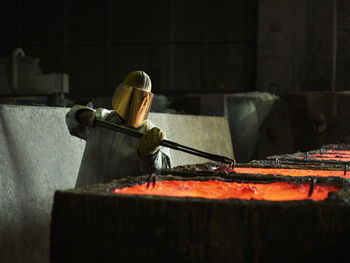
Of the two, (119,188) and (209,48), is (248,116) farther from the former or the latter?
(119,188)

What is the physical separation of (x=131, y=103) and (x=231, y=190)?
152 cm

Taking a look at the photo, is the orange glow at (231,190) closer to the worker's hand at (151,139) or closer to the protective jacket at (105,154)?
the worker's hand at (151,139)

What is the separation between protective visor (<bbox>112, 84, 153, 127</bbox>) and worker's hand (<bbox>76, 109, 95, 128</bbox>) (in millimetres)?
180

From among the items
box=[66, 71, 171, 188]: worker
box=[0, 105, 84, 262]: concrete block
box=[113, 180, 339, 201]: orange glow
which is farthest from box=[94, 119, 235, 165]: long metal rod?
box=[113, 180, 339, 201]: orange glow

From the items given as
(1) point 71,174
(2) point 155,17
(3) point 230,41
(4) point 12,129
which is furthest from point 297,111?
(4) point 12,129

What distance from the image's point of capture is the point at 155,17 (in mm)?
10539

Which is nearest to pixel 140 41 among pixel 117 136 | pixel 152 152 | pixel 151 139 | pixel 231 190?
pixel 117 136

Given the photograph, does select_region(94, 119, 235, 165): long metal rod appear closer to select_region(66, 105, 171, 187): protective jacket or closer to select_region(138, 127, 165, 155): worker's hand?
select_region(138, 127, 165, 155): worker's hand

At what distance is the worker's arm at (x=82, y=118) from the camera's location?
290 centimetres

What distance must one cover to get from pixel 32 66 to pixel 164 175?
20.9 feet

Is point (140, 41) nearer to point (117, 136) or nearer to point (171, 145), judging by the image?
point (117, 136)

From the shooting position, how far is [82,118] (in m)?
2.92

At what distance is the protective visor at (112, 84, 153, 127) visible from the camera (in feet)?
9.73

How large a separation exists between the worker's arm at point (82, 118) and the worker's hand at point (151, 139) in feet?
1.41
